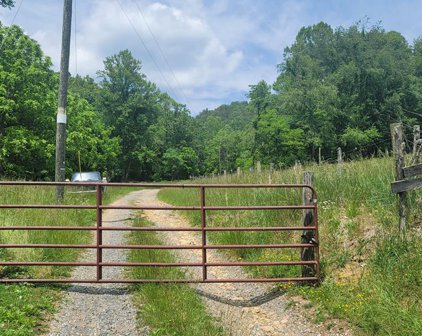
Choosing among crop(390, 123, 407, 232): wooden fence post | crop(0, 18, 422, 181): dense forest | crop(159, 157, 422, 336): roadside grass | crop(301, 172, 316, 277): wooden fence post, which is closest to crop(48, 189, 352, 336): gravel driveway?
crop(159, 157, 422, 336): roadside grass

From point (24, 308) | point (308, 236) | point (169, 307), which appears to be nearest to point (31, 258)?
point (24, 308)

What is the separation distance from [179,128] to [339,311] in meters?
81.7

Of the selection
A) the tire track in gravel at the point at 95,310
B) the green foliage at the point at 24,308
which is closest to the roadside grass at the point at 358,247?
the tire track in gravel at the point at 95,310

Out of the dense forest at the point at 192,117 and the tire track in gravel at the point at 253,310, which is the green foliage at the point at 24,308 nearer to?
the tire track in gravel at the point at 253,310

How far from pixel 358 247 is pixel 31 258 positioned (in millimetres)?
5662

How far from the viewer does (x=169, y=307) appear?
5105 millimetres

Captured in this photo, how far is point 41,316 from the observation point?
16.1 ft

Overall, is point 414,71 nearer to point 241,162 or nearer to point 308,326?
point 241,162

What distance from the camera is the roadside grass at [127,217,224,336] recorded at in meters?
4.59

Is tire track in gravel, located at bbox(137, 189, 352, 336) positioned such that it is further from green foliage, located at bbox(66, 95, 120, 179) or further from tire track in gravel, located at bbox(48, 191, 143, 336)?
green foliage, located at bbox(66, 95, 120, 179)

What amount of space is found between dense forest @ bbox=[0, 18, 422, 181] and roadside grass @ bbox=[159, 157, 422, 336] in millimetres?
16061

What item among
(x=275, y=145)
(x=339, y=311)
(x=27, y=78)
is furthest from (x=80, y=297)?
(x=275, y=145)

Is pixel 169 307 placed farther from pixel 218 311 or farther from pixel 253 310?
pixel 253 310

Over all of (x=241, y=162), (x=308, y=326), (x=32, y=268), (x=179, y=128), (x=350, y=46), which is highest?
(x=350, y=46)
